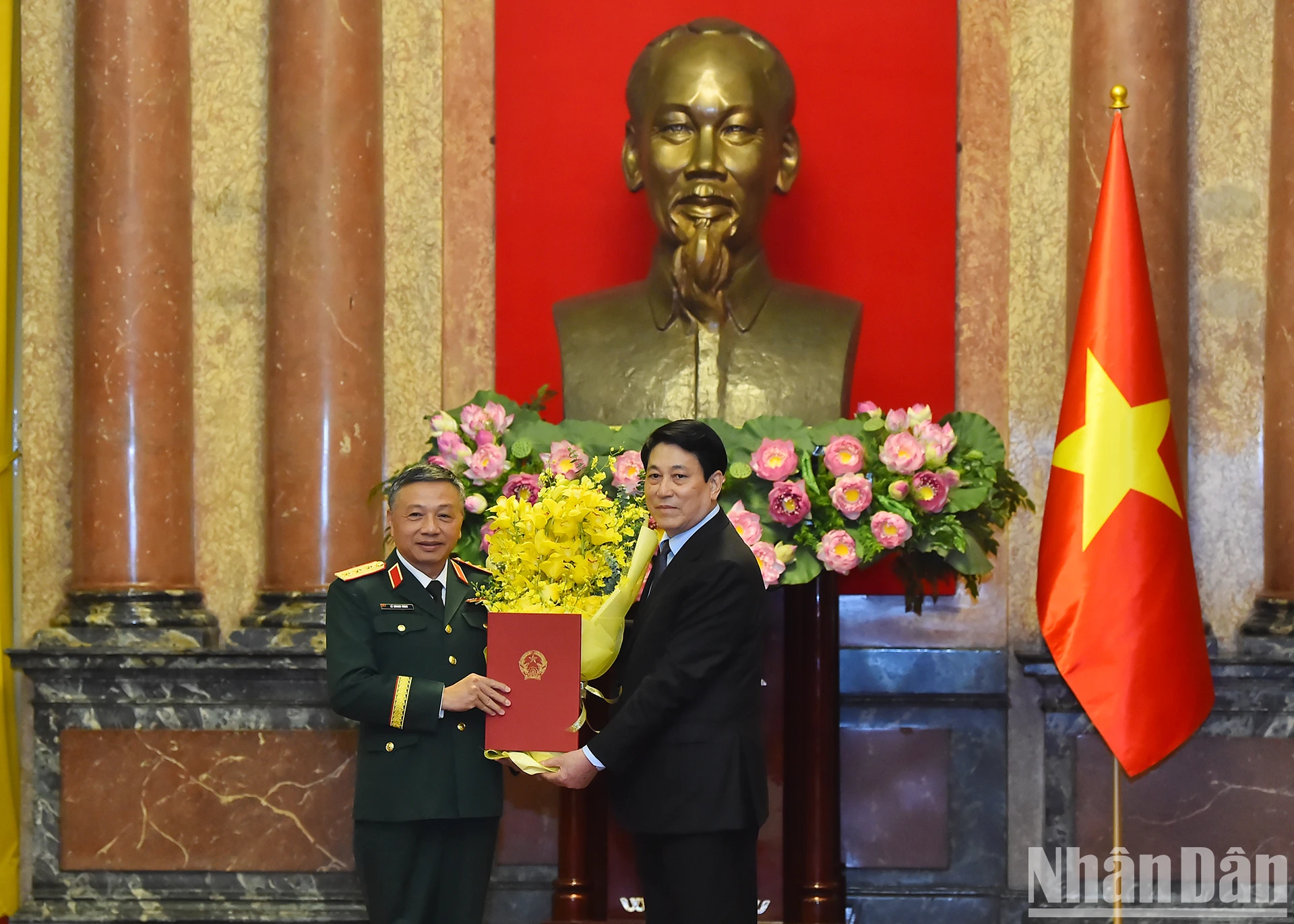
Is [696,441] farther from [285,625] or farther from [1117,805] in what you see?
[285,625]

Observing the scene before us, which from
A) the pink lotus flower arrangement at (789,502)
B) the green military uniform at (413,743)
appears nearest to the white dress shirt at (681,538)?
the green military uniform at (413,743)

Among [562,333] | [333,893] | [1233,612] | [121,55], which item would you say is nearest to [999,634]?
[1233,612]

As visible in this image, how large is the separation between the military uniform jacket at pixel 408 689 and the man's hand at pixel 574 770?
0.20 metres

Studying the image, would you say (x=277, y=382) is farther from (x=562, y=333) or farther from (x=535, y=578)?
(x=535, y=578)

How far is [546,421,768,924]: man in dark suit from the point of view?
2.92 meters

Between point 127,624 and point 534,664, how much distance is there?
2407 millimetres

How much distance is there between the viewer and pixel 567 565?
9.72 feet

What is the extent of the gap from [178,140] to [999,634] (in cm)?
318

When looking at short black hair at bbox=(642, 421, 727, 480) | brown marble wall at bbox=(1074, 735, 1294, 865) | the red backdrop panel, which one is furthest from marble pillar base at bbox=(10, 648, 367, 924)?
brown marble wall at bbox=(1074, 735, 1294, 865)

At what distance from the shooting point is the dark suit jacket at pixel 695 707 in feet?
9.55

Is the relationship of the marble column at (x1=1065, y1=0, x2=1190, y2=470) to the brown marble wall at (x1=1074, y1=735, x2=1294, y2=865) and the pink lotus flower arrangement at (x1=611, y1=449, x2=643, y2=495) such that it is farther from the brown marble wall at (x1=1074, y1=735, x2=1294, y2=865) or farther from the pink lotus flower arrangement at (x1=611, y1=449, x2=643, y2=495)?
the pink lotus flower arrangement at (x1=611, y1=449, x2=643, y2=495)

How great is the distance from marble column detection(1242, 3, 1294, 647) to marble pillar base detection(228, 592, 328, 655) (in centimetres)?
298

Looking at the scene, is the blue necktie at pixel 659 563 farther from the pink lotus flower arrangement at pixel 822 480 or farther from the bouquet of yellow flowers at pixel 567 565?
the pink lotus flower arrangement at pixel 822 480

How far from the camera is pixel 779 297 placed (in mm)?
4414
